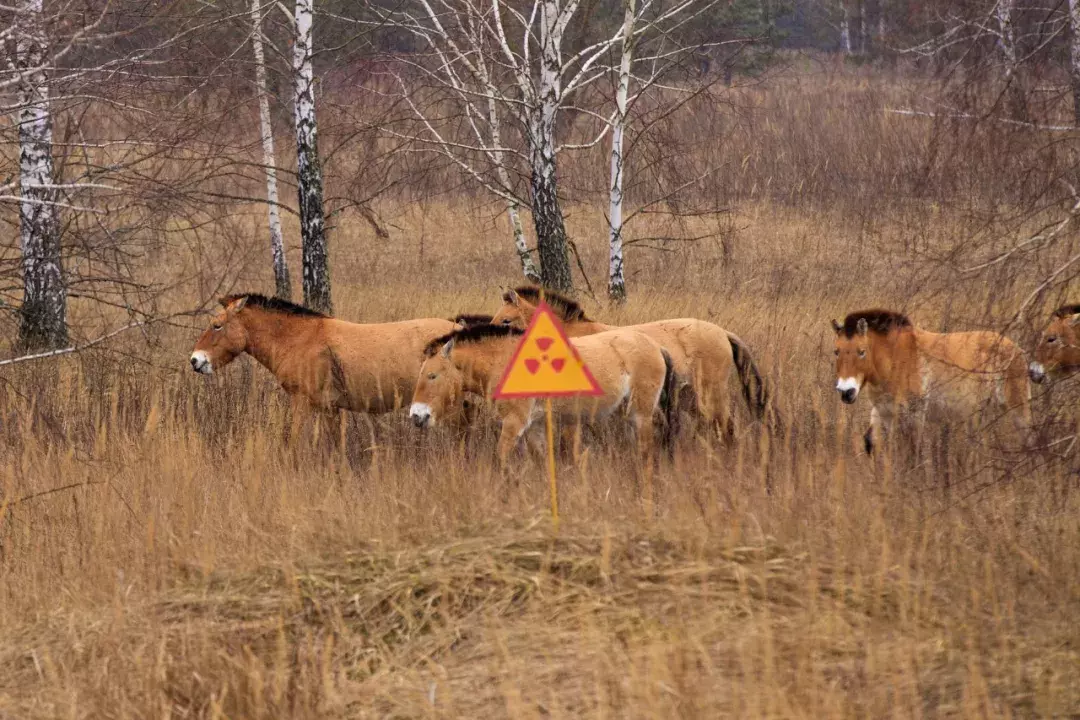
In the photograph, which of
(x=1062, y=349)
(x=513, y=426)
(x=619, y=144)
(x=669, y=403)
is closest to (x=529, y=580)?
(x=513, y=426)

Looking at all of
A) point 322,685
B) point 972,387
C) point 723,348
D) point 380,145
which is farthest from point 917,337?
point 380,145

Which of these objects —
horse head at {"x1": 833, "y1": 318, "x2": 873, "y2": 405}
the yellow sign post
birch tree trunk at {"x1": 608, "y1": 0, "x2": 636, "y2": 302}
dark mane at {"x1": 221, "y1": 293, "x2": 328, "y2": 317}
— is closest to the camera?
the yellow sign post

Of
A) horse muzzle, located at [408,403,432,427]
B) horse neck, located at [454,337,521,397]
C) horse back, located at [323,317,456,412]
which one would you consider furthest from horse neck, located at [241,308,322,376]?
horse muzzle, located at [408,403,432,427]

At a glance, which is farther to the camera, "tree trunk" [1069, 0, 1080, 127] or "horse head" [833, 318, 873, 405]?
"horse head" [833, 318, 873, 405]

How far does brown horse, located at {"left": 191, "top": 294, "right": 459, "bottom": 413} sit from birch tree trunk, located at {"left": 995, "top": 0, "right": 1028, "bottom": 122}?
18.8 ft

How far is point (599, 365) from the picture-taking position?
9828mm

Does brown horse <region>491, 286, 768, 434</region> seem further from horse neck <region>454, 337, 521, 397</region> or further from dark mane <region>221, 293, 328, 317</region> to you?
dark mane <region>221, 293, 328, 317</region>

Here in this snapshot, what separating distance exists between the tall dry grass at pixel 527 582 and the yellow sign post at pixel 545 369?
26.5 inches

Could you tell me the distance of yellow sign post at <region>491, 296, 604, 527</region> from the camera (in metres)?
7.05

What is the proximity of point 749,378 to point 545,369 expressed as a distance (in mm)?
4415

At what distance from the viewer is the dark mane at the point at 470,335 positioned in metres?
10.0

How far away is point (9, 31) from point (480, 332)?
422 centimetres

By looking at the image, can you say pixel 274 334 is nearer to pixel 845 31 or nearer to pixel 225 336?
pixel 225 336

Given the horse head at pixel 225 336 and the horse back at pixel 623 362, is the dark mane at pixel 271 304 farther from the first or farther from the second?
the horse back at pixel 623 362
